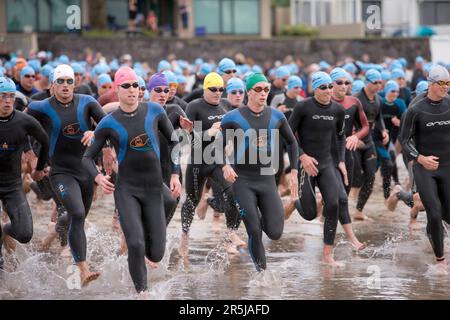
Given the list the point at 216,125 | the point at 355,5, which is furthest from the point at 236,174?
the point at 355,5

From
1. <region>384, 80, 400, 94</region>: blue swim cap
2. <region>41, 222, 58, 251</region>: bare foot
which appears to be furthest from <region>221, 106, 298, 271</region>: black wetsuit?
<region>384, 80, 400, 94</region>: blue swim cap

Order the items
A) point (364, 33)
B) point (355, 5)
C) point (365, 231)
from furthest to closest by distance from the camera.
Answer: point (355, 5) → point (364, 33) → point (365, 231)

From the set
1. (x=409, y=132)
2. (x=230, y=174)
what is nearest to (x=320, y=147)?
(x=409, y=132)

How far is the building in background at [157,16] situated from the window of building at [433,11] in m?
7.45

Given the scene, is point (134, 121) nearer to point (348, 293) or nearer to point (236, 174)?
point (236, 174)

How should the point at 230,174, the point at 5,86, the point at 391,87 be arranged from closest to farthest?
the point at 230,174 → the point at 5,86 → the point at 391,87

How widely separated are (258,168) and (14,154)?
2500mm

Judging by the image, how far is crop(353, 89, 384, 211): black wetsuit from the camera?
48.5 ft

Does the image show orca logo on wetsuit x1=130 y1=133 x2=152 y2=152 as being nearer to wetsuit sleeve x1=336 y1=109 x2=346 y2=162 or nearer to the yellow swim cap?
the yellow swim cap

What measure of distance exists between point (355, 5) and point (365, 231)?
3379 cm

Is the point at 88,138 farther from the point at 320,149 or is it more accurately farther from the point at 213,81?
the point at 320,149

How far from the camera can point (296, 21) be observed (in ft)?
155

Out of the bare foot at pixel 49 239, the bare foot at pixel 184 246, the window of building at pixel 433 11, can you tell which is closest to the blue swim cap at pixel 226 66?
the bare foot at pixel 184 246

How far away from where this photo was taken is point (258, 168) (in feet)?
34.8
